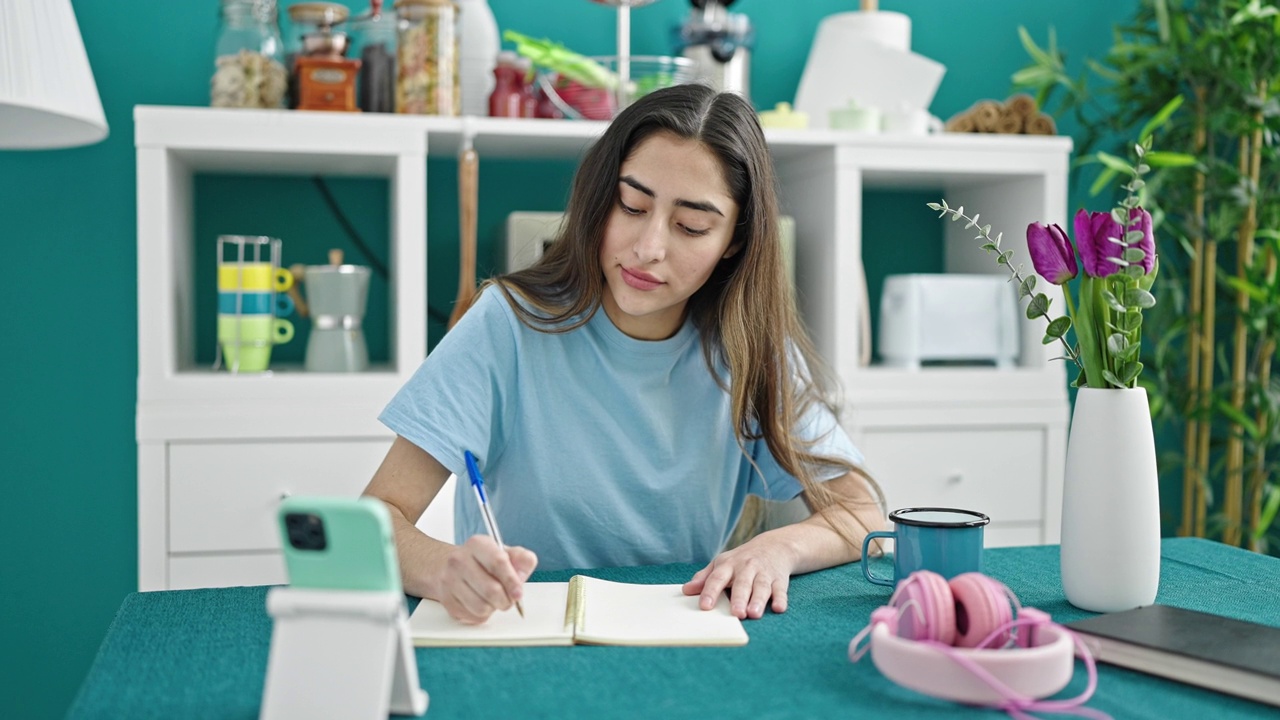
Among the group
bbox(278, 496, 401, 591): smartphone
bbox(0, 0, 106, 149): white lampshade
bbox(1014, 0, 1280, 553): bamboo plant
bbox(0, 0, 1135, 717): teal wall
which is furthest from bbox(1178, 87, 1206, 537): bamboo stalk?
bbox(278, 496, 401, 591): smartphone

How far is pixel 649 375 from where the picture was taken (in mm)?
1537

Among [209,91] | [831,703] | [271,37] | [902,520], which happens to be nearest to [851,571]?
[902,520]

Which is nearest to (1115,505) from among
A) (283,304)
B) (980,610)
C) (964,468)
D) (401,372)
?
(980,610)

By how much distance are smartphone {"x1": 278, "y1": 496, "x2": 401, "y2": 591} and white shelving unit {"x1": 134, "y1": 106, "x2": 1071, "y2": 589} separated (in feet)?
4.14

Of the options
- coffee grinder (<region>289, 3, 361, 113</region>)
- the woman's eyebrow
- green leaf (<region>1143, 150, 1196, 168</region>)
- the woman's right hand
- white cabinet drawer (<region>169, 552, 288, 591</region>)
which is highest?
coffee grinder (<region>289, 3, 361, 113</region>)

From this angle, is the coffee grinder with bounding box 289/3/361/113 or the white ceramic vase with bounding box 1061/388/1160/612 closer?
the white ceramic vase with bounding box 1061/388/1160/612

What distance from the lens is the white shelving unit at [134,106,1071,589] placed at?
209 cm

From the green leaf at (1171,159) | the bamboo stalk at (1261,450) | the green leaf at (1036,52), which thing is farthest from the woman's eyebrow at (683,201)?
the bamboo stalk at (1261,450)

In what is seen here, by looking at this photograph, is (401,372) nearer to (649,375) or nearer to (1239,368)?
(649,375)

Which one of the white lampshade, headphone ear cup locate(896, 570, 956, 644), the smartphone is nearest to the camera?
the smartphone

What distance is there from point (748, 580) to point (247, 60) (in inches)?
60.8

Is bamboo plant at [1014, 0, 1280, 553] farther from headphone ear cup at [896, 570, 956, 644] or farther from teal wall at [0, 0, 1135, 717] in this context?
headphone ear cup at [896, 570, 956, 644]

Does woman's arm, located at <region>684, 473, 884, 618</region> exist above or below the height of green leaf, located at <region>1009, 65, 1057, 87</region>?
below

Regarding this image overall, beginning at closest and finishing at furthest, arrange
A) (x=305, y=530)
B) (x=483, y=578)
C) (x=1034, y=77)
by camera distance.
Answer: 1. (x=305, y=530)
2. (x=483, y=578)
3. (x=1034, y=77)
